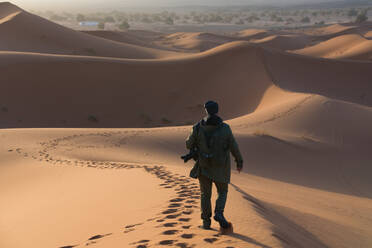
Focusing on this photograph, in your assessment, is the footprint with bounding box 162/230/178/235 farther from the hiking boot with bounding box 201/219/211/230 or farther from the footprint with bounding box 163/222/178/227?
the hiking boot with bounding box 201/219/211/230

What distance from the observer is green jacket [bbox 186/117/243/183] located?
444 centimetres

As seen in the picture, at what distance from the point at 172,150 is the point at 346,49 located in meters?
40.0

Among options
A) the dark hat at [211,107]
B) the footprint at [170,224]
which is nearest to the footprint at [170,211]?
the footprint at [170,224]

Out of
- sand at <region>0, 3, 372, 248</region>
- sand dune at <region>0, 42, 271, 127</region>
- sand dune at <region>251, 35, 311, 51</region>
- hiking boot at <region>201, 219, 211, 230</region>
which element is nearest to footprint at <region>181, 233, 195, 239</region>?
sand at <region>0, 3, 372, 248</region>

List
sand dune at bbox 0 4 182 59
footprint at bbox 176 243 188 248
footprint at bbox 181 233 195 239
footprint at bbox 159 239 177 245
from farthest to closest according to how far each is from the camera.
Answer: sand dune at bbox 0 4 182 59
footprint at bbox 181 233 195 239
footprint at bbox 159 239 177 245
footprint at bbox 176 243 188 248

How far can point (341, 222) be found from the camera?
710cm

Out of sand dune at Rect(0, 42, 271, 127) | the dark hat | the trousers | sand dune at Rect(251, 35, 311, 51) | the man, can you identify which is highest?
sand dune at Rect(251, 35, 311, 51)

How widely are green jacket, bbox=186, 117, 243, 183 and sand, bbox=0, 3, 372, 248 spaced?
0.69 metres

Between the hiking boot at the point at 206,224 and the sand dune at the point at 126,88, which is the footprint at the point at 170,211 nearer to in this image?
the hiking boot at the point at 206,224

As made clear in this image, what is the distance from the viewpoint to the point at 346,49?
46094 mm

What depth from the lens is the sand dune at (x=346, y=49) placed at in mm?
40625

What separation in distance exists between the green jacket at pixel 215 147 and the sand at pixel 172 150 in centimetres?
69

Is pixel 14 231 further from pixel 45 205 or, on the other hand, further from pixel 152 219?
Result: pixel 152 219

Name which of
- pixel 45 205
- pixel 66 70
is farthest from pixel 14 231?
pixel 66 70
